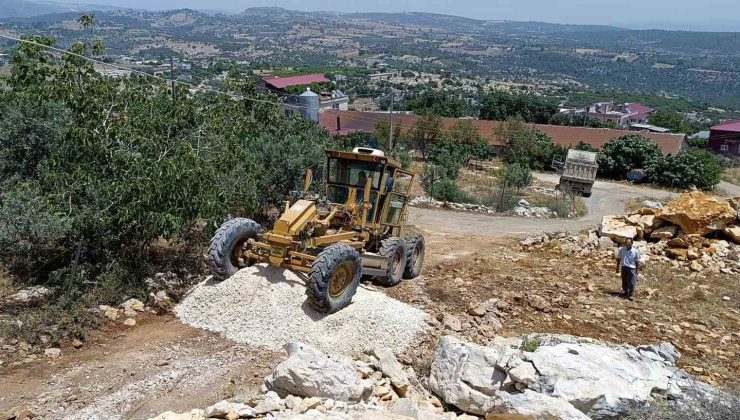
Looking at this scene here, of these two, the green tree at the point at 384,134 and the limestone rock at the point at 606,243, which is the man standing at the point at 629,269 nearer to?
the limestone rock at the point at 606,243

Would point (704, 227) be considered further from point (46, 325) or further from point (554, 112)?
point (554, 112)

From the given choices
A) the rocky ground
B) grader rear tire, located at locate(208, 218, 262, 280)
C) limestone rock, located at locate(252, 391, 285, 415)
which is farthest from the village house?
limestone rock, located at locate(252, 391, 285, 415)

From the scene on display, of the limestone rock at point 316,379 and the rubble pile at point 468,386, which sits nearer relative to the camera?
the rubble pile at point 468,386

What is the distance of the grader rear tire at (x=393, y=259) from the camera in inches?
394

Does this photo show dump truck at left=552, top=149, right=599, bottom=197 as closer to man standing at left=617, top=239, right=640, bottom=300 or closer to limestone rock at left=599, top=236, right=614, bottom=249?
limestone rock at left=599, top=236, right=614, bottom=249

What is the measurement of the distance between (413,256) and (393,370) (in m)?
4.40

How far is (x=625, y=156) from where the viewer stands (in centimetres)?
3922

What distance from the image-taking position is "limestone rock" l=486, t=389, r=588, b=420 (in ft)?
18.5

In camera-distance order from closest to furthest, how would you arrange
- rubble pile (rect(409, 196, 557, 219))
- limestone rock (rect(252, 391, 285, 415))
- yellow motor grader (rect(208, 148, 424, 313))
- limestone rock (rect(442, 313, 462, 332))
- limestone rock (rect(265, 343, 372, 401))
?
1. limestone rock (rect(252, 391, 285, 415))
2. limestone rock (rect(265, 343, 372, 401))
3. yellow motor grader (rect(208, 148, 424, 313))
4. limestone rock (rect(442, 313, 462, 332))
5. rubble pile (rect(409, 196, 557, 219))

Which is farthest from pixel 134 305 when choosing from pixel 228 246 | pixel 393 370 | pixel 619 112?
pixel 619 112

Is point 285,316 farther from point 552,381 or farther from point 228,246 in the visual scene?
point 552,381

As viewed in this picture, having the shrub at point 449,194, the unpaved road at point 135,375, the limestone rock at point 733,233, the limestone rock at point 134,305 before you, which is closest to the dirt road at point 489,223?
the shrub at point 449,194

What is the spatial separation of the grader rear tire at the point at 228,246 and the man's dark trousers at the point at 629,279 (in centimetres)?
666

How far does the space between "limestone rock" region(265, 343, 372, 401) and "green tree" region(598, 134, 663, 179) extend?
36919mm
